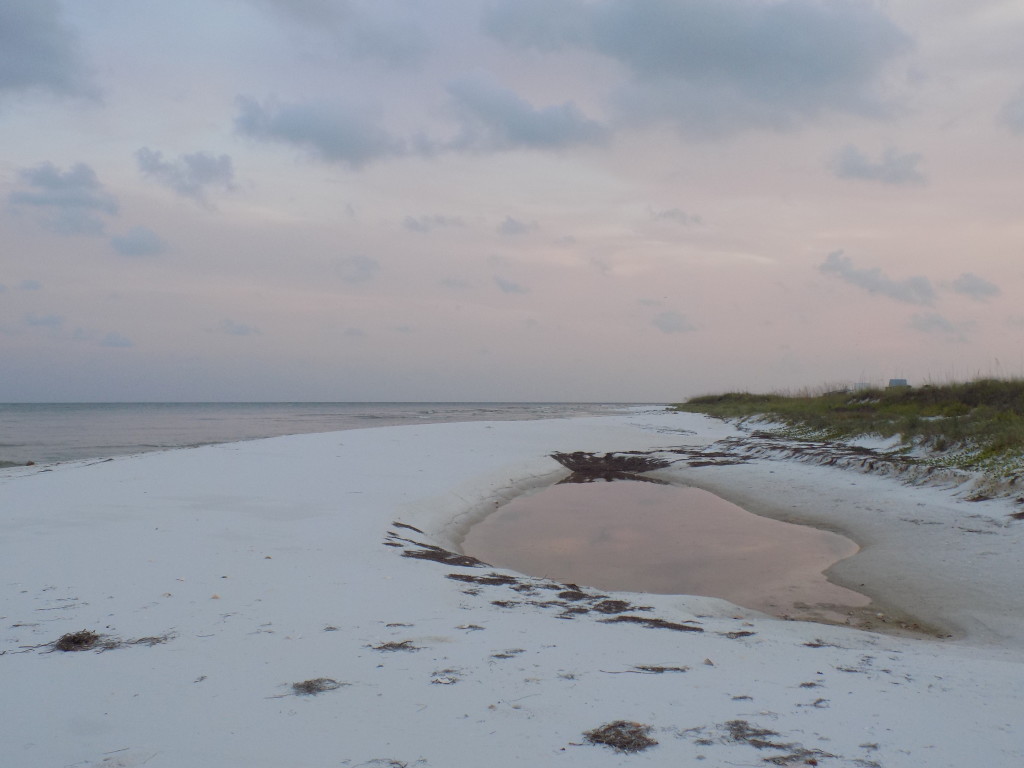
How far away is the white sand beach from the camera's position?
3.09 m

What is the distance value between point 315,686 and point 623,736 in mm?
1768

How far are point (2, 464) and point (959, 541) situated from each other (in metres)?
22.2

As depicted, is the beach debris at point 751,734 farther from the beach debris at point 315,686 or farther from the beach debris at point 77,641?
the beach debris at point 77,641

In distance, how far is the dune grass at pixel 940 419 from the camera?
465 inches

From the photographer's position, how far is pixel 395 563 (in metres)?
6.81

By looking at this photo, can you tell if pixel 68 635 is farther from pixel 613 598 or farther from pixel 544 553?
pixel 544 553

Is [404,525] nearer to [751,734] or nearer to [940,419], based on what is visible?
[751,734]

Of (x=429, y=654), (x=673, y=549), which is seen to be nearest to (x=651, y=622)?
(x=429, y=654)

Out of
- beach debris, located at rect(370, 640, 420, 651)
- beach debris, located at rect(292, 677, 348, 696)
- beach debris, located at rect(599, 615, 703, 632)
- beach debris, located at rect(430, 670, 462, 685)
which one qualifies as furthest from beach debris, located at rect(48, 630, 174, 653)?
beach debris, located at rect(599, 615, 703, 632)

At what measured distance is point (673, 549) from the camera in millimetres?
8758

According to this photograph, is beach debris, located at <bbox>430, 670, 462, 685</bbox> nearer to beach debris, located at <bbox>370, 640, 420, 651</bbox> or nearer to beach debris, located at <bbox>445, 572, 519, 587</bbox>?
beach debris, located at <bbox>370, 640, 420, 651</bbox>

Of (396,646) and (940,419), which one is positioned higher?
(940,419)

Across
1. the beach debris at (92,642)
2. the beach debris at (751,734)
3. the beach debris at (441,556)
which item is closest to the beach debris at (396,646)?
the beach debris at (92,642)

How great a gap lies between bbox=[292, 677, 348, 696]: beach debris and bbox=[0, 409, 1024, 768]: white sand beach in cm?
3
